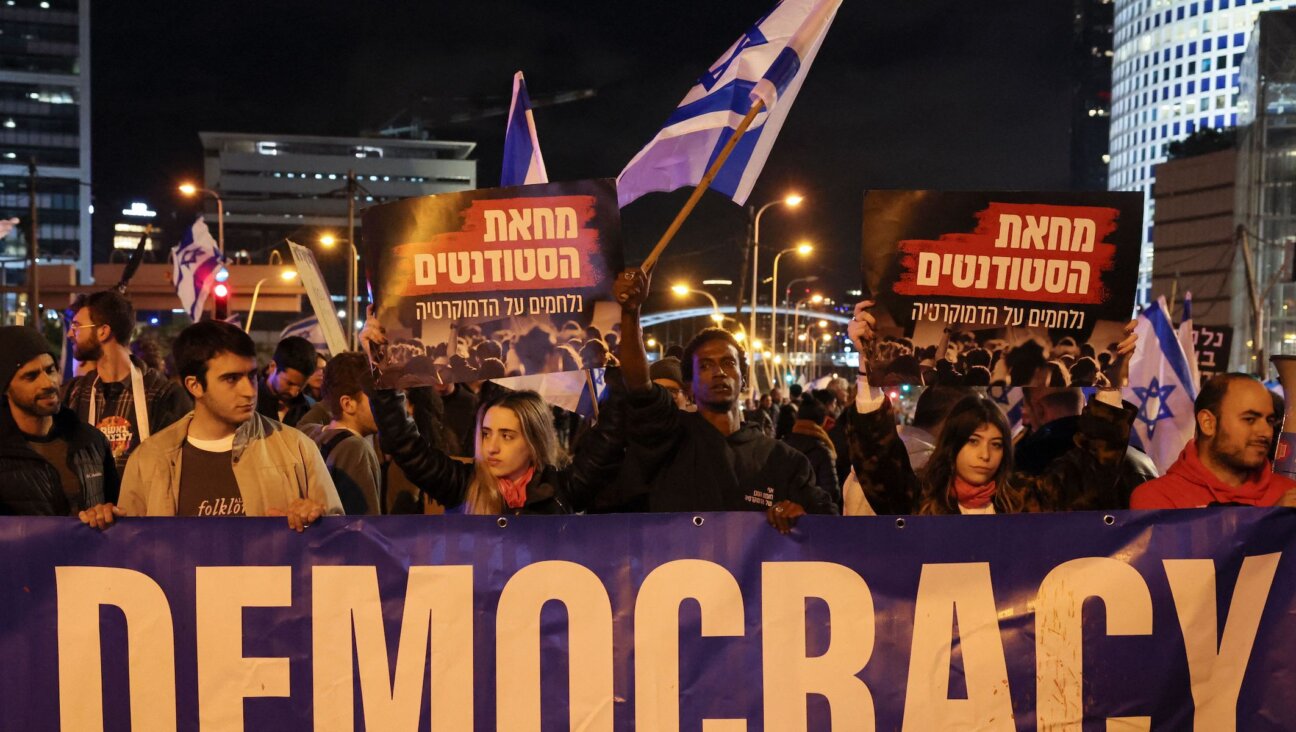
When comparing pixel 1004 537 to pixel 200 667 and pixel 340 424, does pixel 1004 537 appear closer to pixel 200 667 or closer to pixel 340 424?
pixel 200 667

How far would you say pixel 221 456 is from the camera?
4.33 meters

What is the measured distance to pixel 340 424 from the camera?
5.76 meters

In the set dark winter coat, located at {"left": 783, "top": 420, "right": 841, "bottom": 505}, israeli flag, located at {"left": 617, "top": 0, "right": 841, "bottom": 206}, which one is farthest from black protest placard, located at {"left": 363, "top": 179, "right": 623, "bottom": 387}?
dark winter coat, located at {"left": 783, "top": 420, "right": 841, "bottom": 505}

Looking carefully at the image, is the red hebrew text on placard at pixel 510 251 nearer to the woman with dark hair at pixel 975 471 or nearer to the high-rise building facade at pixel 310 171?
the woman with dark hair at pixel 975 471

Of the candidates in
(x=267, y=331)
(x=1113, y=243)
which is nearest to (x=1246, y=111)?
(x=267, y=331)

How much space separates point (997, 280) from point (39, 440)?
3.57 m

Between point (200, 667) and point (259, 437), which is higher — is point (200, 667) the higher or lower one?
the lower one

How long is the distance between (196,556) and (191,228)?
1332 cm

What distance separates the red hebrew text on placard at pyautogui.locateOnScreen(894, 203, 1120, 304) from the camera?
4305mm

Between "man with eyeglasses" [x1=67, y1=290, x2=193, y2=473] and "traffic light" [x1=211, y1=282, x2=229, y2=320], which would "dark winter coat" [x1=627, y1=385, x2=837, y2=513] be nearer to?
"man with eyeglasses" [x1=67, y1=290, x2=193, y2=473]

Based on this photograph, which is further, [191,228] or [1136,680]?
[191,228]

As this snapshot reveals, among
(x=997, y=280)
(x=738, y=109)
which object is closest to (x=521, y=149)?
(x=738, y=109)

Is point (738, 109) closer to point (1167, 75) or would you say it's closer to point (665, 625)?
point (665, 625)

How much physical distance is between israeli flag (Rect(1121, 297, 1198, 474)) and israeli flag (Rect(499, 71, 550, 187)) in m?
4.40
